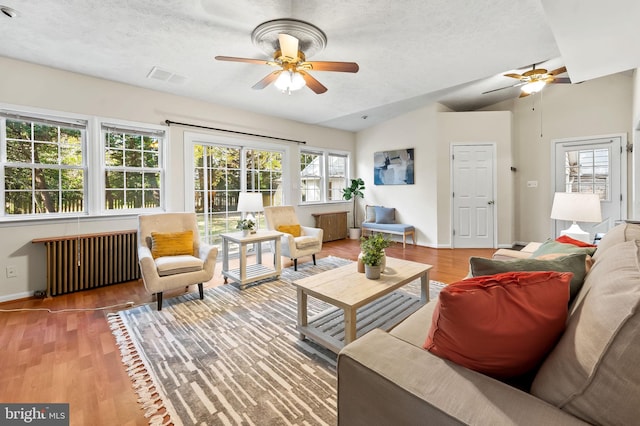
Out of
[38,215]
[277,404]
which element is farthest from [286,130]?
[277,404]

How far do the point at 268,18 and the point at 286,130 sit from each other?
3.17 m

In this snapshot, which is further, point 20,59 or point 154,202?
point 154,202

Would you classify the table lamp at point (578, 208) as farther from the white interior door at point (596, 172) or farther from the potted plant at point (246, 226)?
the potted plant at point (246, 226)

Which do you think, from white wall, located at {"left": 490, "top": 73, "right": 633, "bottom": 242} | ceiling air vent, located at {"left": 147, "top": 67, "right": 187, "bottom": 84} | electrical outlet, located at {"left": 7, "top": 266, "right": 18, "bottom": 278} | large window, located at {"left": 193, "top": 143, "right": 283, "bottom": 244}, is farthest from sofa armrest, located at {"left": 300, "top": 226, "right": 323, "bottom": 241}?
white wall, located at {"left": 490, "top": 73, "right": 633, "bottom": 242}

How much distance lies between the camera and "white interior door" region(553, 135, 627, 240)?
4684 millimetres

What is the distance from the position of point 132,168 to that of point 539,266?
4.52 metres

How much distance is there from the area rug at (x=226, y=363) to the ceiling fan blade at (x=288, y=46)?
2.43 metres

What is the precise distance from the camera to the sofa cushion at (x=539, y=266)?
3.92 ft

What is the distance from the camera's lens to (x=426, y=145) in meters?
5.74

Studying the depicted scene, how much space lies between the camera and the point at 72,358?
2045mm

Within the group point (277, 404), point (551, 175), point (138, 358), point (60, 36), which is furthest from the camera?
point (551, 175)

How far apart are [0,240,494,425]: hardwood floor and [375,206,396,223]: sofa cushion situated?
15.1 ft

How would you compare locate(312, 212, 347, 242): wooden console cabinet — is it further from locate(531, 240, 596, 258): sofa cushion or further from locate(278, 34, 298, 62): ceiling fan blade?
locate(531, 240, 596, 258): sofa cushion

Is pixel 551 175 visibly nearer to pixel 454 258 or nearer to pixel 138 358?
pixel 454 258
